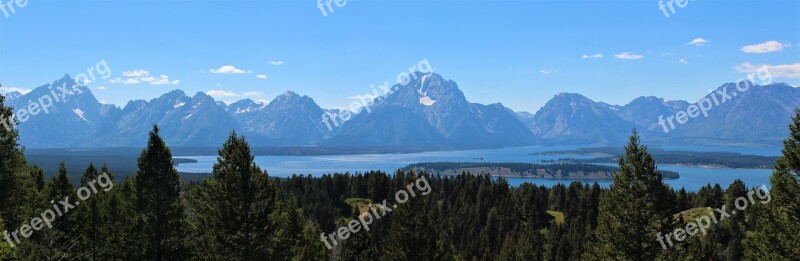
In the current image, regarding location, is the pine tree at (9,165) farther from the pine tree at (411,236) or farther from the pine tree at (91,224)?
the pine tree at (411,236)

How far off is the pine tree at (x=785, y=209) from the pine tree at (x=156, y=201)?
32369 mm

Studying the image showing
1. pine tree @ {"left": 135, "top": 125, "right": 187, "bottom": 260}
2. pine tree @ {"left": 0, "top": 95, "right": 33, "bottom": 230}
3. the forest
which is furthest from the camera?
pine tree @ {"left": 135, "top": 125, "right": 187, "bottom": 260}

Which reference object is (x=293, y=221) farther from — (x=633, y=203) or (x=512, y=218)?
(x=512, y=218)

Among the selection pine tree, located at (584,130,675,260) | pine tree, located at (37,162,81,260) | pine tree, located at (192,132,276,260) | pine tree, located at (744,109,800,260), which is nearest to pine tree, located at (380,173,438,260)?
pine tree, located at (192,132,276,260)

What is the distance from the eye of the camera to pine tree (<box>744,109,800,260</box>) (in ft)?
87.5

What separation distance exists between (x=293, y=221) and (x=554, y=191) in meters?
113

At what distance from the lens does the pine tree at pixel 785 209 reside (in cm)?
2666

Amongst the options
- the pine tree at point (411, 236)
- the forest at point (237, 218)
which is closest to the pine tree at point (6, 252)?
the forest at point (237, 218)

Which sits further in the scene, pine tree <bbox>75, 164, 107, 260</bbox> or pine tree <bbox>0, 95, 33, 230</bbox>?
pine tree <bbox>75, 164, 107, 260</bbox>

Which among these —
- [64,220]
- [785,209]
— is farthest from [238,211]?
[785,209]

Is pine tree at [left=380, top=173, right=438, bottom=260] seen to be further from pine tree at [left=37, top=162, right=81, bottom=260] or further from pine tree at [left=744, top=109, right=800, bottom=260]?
pine tree at [left=37, top=162, right=81, bottom=260]

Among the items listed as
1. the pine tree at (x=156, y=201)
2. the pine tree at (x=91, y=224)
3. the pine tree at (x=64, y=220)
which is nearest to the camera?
the pine tree at (x=156, y=201)

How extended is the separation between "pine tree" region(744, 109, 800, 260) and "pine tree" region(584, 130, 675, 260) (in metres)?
5.28

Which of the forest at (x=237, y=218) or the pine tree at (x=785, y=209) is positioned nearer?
the pine tree at (x=785, y=209)
